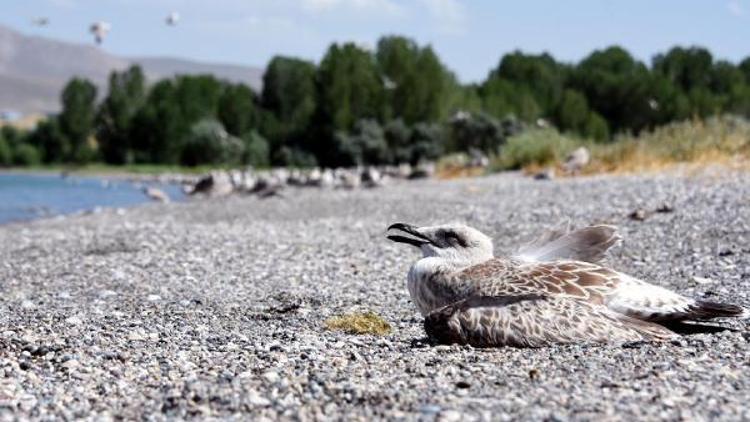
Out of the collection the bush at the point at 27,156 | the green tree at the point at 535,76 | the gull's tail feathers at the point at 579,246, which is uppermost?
the green tree at the point at 535,76

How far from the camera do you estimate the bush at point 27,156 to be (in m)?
100

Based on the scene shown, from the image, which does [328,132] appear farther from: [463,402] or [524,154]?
[463,402]

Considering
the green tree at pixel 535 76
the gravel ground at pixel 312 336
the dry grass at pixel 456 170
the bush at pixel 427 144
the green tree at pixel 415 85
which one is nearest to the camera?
the gravel ground at pixel 312 336

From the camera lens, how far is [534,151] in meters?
33.6

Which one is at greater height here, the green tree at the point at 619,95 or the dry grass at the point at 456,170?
the green tree at the point at 619,95

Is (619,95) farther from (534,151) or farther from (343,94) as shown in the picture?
(534,151)

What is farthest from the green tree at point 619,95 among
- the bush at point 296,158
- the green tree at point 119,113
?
the green tree at point 119,113

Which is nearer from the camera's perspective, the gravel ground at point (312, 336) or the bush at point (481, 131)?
the gravel ground at point (312, 336)

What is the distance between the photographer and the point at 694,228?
12.8 metres

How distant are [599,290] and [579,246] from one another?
0.97 meters

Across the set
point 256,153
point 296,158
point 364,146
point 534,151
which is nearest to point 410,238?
point 534,151

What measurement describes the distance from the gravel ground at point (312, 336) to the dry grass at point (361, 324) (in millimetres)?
175

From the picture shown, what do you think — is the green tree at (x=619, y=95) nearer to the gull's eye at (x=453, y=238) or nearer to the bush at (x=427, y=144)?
the bush at (x=427, y=144)

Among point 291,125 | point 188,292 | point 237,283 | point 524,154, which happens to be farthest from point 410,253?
point 291,125
